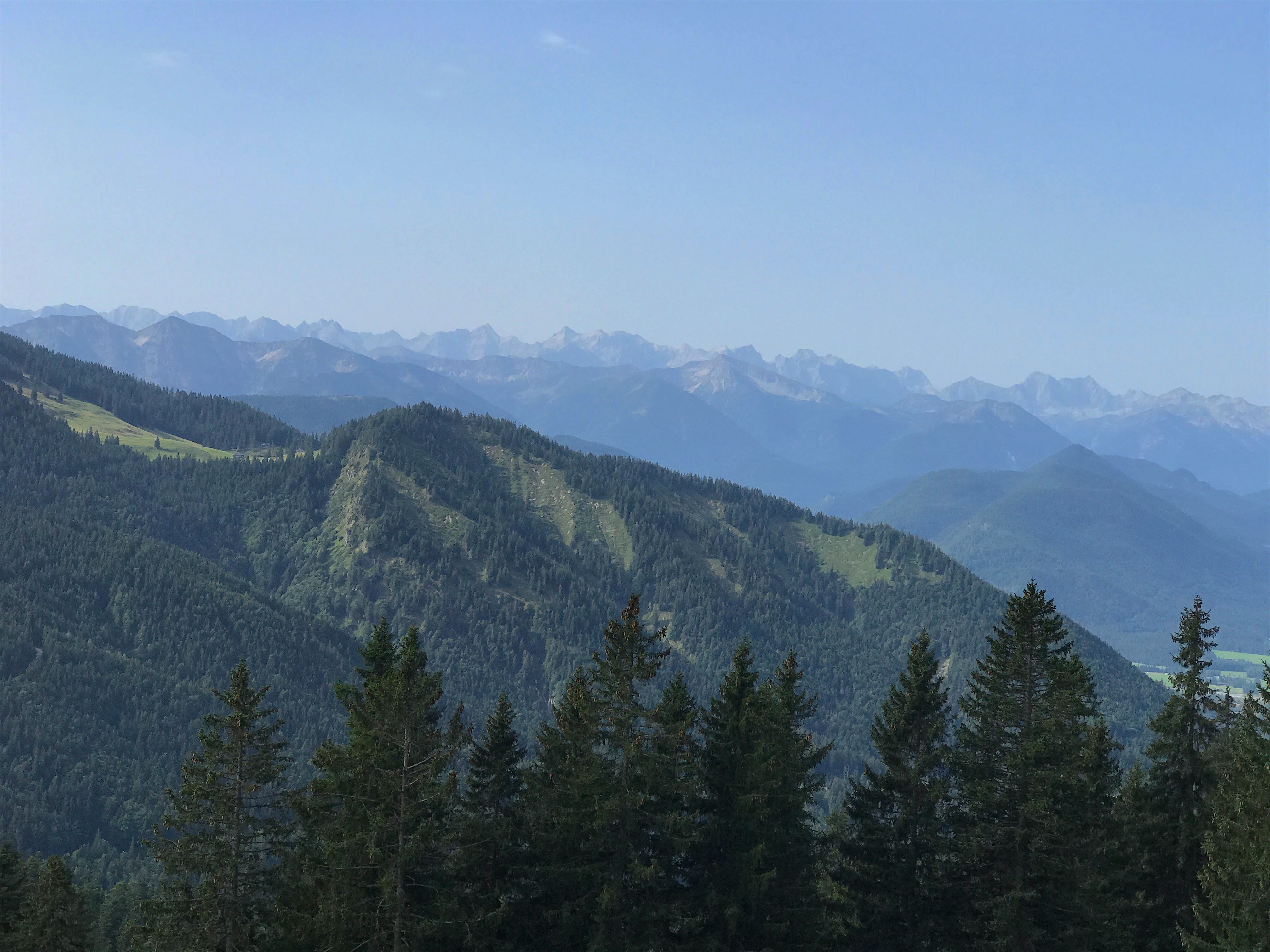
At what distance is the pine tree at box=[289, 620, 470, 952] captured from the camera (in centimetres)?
3928

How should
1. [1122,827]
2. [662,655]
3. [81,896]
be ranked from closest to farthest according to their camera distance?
1. [662,655]
2. [1122,827]
3. [81,896]

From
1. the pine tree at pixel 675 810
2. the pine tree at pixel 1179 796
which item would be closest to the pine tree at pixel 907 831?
the pine tree at pixel 675 810

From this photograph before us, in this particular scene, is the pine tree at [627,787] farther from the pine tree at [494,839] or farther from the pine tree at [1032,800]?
the pine tree at [1032,800]

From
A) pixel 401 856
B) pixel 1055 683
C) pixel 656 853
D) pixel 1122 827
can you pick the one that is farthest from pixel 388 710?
pixel 1122 827

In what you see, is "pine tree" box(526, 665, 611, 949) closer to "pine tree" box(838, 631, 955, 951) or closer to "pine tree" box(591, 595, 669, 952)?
"pine tree" box(591, 595, 669, 952)

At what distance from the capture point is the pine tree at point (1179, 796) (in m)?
52.0

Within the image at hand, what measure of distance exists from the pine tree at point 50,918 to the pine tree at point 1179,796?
55405 millimetres

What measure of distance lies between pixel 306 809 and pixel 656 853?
1514cm

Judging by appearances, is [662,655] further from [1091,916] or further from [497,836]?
[1091,916]

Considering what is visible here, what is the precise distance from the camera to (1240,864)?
41.9m

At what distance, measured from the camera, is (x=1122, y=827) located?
52719 mm

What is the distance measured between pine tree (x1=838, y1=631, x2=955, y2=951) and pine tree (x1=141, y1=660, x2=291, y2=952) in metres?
26.6

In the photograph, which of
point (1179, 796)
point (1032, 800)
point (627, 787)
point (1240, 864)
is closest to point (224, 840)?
point (627, 787)

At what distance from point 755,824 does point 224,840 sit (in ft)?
72.6
